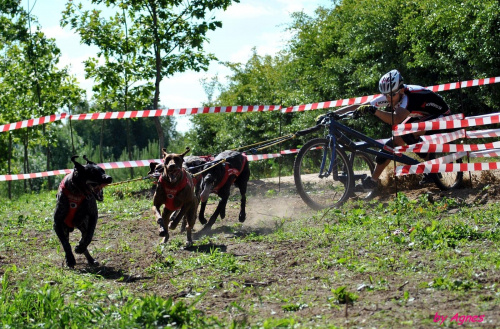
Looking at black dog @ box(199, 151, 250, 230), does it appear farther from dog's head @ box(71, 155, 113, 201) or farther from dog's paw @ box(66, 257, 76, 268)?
dog's paw @ box(66, 257, 76, 268)

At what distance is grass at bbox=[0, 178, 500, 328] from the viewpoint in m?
4.16

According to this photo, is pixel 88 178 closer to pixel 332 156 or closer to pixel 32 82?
pixel 332 156

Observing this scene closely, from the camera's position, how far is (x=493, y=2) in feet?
40.6

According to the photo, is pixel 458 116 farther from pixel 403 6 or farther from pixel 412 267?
pixel 403 6

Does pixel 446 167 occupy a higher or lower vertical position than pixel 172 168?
lower

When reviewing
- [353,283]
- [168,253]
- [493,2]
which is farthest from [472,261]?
[493,2]

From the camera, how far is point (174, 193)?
738 centimetres

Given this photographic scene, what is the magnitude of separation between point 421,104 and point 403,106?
11.7 inches

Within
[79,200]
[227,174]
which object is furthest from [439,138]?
[79,200]

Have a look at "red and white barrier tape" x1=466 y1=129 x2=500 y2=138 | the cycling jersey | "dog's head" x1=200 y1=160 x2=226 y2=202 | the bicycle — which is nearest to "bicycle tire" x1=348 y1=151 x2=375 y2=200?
the bicycle

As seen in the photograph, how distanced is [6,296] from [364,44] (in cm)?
1390

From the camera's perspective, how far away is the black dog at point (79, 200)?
648 cm

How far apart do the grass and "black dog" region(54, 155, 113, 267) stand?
341mm

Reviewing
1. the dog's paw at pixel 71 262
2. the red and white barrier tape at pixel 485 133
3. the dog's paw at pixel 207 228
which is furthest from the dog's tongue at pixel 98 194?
the red and white barrier tape at pixel 485 133
